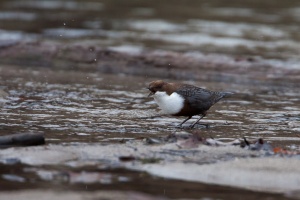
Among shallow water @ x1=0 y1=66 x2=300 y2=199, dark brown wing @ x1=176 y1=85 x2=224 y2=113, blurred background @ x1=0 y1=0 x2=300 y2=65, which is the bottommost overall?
shallow water @ x1=0 y1=66 x2=300 y2=199

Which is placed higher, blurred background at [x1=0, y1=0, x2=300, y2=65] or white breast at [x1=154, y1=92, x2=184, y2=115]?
blurred background at [x1=0, y1=0, x2=300, y2=65]

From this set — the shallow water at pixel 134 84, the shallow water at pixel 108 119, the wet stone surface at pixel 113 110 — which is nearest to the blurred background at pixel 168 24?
the shallow water at pixel 134 84

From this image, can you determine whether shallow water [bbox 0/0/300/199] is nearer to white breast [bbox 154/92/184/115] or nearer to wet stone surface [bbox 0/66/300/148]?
wet stone surface [bbox 0/66/300/148]

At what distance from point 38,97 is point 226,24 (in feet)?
29.6

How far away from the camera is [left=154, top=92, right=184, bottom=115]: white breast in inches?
320

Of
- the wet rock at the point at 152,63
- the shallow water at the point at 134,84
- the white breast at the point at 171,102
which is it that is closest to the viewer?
the shallow water at the point at 134,84

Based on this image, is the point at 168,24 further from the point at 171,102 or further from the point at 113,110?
the point at 171,102

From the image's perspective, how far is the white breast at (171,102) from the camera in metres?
8.12

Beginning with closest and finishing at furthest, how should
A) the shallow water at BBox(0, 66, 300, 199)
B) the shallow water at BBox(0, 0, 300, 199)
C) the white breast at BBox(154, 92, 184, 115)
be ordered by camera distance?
1. the shallow water at BBox(0, 66, 300, 199)
2. the shallow water at BBox(0, 0, 300, 199)
3. the white breast at BBox(154, 92, 184, 115)

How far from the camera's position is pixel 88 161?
243 inches

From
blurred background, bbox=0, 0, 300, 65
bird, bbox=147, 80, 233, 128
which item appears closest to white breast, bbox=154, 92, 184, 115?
bird, bbox=147, 80, 233, 128

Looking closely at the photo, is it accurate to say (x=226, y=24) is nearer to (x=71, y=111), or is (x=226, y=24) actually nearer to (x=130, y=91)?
(x=130, y=91)

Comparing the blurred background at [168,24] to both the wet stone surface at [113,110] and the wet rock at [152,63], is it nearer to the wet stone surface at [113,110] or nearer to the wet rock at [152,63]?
the wet rock at [152,63]

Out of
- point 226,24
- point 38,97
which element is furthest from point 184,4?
point 38,97
